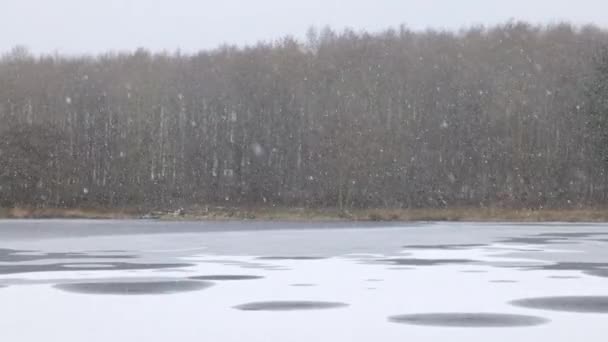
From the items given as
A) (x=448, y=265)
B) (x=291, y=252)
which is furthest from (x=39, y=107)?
(x=448, y=265)

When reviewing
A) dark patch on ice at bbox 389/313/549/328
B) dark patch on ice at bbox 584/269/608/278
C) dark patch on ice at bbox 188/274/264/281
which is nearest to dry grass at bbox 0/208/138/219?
dark patch on ice at bbox 188/274/264/281

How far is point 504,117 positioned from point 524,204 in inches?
240

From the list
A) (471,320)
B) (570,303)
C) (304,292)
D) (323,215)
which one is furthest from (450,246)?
(323,215)

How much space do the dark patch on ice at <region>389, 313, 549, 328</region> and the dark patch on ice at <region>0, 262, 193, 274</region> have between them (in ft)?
23.1

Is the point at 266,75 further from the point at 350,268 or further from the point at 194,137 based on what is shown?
the point at 350,268

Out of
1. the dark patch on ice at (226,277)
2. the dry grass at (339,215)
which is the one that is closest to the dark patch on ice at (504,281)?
the dark patch on ice at (226,277)

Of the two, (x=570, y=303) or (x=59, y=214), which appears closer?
(x=570, y=303)

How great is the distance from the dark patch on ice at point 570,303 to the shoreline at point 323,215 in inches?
1192

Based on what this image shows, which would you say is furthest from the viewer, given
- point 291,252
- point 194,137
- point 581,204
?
point 194,137

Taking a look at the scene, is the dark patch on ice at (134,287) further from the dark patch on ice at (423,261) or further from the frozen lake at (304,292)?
the dark patch on ice at (423,261)

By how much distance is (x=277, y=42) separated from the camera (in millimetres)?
66938

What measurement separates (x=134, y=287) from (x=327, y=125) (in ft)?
147

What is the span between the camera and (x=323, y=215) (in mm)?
47125

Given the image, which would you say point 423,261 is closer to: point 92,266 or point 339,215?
point 92,266
